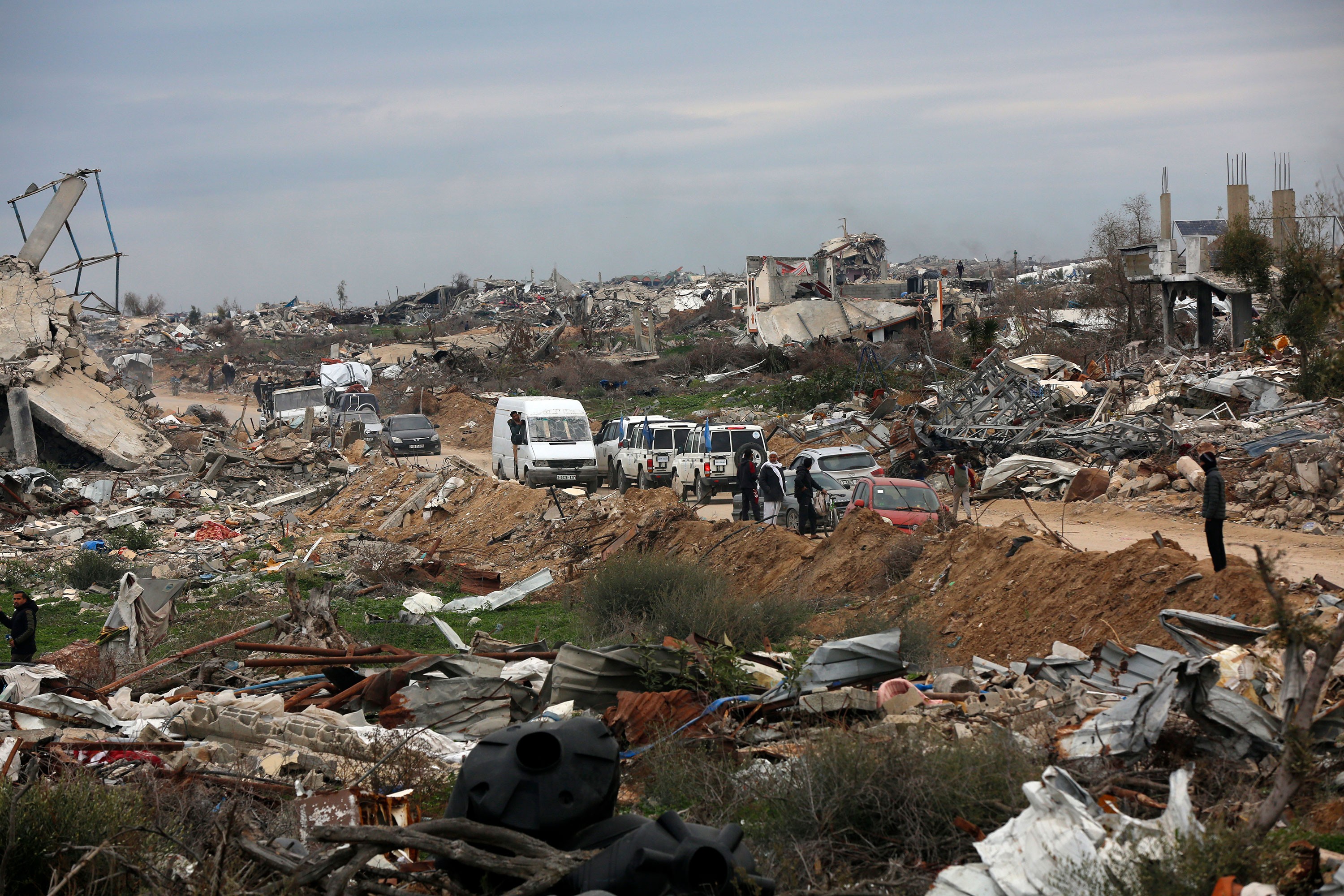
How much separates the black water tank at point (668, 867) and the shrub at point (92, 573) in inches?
628

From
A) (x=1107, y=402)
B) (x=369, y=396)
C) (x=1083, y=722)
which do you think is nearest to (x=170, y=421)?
(x=369, y=396)

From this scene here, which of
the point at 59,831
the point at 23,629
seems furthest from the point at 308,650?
the point at 59,831

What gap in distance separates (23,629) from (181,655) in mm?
2721

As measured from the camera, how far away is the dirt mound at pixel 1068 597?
32.7 feet

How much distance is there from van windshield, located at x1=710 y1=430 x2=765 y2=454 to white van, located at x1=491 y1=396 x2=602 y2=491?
3455 mm

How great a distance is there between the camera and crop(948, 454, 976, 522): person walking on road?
61.4 ft

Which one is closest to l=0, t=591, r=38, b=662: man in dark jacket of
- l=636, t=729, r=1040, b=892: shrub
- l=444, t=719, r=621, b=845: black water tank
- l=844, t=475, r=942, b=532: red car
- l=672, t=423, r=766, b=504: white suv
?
l=636, t=729, r=1040, b=892: shrub

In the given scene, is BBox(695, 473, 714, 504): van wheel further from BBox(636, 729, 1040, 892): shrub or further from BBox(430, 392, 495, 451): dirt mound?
BBox(636, 729, 1040, 892): shrub

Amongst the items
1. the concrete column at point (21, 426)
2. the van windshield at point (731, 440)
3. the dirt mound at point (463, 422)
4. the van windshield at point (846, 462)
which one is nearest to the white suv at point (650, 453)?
the van windshield at point (731, 440)

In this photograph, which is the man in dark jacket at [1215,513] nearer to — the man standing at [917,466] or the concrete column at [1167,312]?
the man standing at [917,466]

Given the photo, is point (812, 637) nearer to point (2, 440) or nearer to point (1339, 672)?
point (1339, 672)

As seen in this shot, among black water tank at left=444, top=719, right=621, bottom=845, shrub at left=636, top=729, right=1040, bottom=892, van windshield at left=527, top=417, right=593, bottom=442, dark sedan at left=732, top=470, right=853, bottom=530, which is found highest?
black water tank at left=444, top=719, right=621, bottom=845

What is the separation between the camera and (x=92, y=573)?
17562 mm

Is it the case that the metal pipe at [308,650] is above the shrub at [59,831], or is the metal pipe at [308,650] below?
below
